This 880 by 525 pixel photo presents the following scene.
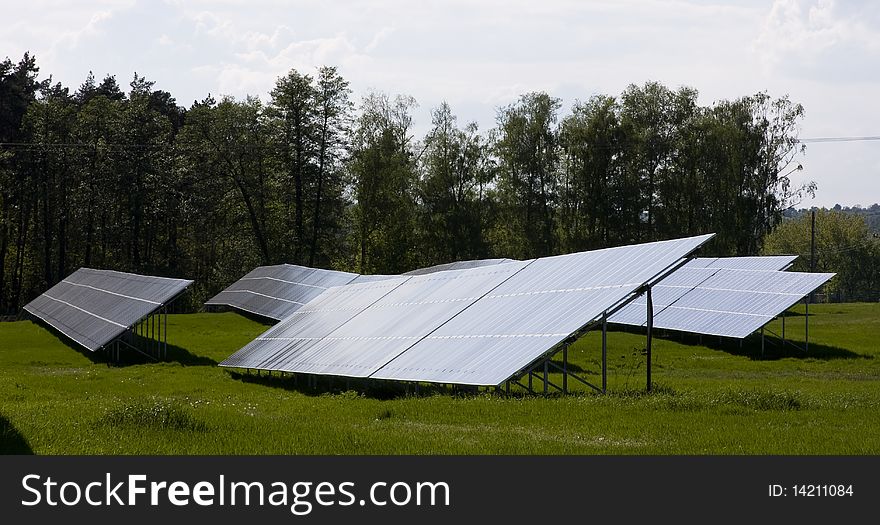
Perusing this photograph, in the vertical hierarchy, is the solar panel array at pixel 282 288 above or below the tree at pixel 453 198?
below

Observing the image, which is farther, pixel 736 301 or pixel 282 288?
pixel 282 288

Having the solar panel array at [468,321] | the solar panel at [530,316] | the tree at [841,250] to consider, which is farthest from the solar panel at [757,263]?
the tree at [841,250]

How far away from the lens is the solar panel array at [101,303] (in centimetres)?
4394

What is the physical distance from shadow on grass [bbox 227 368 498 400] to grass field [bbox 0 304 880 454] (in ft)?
0.53

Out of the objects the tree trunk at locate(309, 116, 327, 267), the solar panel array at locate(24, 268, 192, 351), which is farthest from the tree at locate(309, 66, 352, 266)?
the solar panel array at locate(24, 268, 192, 351)

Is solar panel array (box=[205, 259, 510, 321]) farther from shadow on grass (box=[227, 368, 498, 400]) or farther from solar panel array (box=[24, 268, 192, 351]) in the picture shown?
shadow on grass (box=[227, 368, 498, 400])

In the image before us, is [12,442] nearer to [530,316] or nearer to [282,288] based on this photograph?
[530,316]

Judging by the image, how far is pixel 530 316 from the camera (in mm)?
25297

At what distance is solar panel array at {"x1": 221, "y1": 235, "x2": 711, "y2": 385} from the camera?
915 inches

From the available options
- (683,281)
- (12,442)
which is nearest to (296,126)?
(683,281)

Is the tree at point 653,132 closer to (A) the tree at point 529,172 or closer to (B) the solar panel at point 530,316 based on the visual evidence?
(A) the tree at point 529,172

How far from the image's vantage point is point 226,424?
18.0m

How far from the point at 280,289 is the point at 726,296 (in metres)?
26.3

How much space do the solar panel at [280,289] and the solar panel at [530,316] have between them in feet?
97.5
